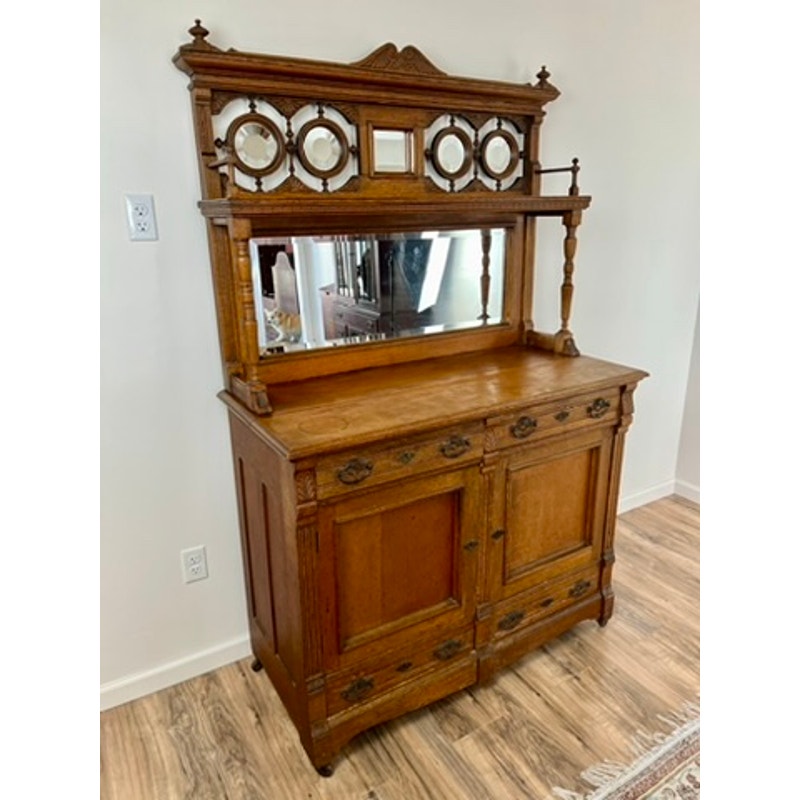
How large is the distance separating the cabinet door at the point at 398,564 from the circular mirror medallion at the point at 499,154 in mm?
1075

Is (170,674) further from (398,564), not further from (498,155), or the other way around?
(498,155)

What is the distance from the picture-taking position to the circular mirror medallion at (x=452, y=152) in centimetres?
190

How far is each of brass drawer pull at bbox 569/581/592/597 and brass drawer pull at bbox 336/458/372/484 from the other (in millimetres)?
981

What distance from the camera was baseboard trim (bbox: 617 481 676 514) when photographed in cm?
289

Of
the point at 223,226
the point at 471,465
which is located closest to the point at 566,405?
the point at 471,465

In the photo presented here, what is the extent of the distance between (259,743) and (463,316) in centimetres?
146

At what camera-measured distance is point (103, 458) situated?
166 centimetres

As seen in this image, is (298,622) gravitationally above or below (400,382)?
below

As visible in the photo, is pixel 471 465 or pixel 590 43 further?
pixel 590 43

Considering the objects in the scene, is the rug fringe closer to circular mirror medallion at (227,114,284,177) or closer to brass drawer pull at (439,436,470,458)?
brass drawer pull at (439,436,470,458)

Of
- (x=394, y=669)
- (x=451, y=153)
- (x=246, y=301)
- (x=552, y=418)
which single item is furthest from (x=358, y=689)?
(x=451, y=153)

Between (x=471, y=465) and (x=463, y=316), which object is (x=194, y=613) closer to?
(x=471, y=465)

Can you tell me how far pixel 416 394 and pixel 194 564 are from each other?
89cm

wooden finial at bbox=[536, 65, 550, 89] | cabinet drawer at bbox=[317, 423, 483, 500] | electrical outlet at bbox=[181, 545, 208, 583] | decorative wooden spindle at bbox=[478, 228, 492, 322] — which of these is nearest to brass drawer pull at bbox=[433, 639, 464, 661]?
cabinet drawer at bbox=[317, 423, 483, 500]
